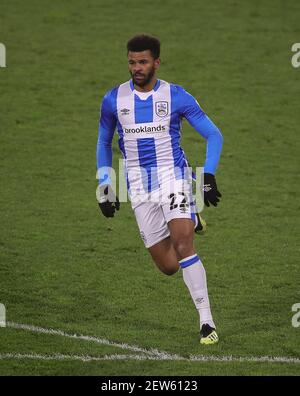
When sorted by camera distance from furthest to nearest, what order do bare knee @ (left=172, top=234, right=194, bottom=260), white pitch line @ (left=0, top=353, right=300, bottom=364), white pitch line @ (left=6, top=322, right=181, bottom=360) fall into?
bare knee @ (left=172, top=234, right=194, bottom=260)
white pitch line @ (left=6, top=322, right=181, bottom=360)
white pitch line @ (left=0, top=353, right=300, bottom=364)

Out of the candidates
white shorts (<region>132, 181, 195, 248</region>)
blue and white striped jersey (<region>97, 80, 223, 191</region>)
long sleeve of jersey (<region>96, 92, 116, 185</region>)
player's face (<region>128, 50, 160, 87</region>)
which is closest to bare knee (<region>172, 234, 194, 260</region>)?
white shorts (<region>132, 181, 195, 248</region>)

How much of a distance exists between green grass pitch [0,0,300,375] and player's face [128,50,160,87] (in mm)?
2434

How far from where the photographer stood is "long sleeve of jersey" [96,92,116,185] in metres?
10.2

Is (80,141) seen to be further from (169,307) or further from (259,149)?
(169,307)

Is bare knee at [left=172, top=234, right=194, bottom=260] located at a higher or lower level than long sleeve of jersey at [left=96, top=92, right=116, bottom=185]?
lower

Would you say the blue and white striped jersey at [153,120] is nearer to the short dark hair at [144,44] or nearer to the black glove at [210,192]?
the short dark hair at [144,44]

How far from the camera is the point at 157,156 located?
10.1m

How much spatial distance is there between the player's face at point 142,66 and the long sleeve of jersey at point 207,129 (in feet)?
1.26

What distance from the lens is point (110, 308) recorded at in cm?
1097

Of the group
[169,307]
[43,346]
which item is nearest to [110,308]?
[169,307]

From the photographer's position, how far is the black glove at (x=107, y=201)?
10.1 m
